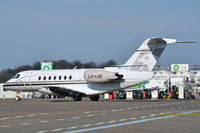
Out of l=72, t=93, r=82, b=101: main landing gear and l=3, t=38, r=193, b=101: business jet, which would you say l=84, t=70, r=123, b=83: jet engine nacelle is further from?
l=72, t=93, r=82, b=101: main landing gear

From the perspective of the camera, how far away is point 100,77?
37875 mm

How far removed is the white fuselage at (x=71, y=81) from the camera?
122 feet

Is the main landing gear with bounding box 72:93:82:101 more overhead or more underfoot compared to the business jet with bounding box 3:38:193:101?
more underfoot

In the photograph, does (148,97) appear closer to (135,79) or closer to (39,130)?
(135,79)

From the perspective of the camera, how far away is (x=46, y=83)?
41.5 m

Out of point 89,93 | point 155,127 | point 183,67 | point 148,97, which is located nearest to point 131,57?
point 89,93

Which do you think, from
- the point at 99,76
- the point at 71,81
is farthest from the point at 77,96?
the point at 99,76

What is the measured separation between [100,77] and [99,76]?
148 millimetres

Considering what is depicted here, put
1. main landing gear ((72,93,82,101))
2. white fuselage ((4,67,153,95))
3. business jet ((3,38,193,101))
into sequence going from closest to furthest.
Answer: business jet ((3,38,193,101)) → white fuselage ((4,67,153,95)) → main landing gear ((72,93,82,101))

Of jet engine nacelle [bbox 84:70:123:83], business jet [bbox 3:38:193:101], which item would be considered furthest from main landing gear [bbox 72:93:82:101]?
jet engine nacelle [bbox 84:70:123:83]

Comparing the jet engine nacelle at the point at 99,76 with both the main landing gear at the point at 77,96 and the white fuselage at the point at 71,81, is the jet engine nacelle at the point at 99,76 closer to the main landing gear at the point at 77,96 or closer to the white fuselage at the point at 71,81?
the white fuselage at the point at 71,81

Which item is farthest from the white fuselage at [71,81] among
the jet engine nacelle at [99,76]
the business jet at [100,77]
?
the jet engine nacelle at [99,76]

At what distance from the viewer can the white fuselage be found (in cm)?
3719

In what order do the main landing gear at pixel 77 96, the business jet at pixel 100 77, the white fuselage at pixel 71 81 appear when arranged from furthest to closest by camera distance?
the main landing gear at pixel 77 96 → the white fuselage at pixel 71 81 → the business jet at pixel 100 77
